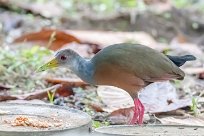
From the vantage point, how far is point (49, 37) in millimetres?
5891

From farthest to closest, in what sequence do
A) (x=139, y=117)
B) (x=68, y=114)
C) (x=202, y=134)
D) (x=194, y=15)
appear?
(x=194, y=15) < (x=139, y=117) < (x=68, y=114) < (x=202, y=134)

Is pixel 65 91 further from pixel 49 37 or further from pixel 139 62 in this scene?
pixel 49 37

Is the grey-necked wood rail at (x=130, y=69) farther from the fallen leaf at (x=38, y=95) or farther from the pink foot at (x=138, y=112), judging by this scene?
the fallen leaf at (x=38, y=95)

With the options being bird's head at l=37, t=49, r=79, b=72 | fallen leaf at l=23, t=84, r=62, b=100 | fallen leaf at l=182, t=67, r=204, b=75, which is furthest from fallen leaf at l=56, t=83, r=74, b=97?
fallen leaf at l=182, t=67, r=204, b=75

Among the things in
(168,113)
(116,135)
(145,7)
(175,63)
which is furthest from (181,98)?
(145,7)

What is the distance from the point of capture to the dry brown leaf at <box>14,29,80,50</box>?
5.77 meters

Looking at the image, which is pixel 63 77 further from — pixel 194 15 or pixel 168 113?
pixel 194 15

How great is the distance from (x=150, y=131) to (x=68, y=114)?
1.47ft

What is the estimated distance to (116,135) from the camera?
278 centimetres

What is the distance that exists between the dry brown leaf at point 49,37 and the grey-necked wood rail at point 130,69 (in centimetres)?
199

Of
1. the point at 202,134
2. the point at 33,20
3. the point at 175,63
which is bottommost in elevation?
the point at 202,134

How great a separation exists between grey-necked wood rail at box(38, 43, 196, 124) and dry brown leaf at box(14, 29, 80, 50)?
1.99m

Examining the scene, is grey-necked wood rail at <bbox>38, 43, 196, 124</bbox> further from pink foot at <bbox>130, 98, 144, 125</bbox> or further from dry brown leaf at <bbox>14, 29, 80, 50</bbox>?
dry brown leaf at <bbox>14, 29, 80, 50</bbox>

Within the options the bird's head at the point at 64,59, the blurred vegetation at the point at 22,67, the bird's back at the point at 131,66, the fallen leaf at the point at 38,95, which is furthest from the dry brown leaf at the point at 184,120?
the blurred vegetation at the point at 22,67
